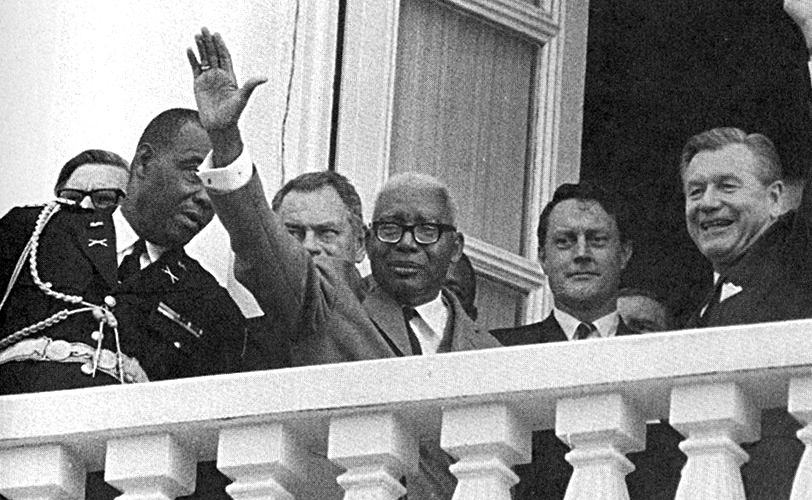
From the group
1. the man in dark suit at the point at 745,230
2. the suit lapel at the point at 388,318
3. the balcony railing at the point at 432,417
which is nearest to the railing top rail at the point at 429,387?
the balcony railing at the point at 432,417

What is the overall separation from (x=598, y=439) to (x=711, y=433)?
17 cm

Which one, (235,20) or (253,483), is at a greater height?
(235,20)

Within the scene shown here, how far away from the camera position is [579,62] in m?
5.77

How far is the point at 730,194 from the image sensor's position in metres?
4.66

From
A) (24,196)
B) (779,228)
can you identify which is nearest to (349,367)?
(779,228)

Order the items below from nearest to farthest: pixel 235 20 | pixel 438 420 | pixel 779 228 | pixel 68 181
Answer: pixel 438 420 → pixel 779 228 → pixel 68 181 → pixel 235 20

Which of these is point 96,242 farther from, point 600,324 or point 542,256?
point 600,324

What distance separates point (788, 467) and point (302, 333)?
1.03 m

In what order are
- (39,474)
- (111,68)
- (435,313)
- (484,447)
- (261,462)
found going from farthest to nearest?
(111,68)
(435,313)
(39,474)
(261,462)
(484,447)

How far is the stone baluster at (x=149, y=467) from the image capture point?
4.08 metres

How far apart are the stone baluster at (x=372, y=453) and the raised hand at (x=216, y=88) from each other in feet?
2.55

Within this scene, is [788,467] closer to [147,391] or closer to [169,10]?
[147,391]

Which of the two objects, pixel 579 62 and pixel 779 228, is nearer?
pixel 779 228

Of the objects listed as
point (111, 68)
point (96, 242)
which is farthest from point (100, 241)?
point (111, 68)
